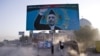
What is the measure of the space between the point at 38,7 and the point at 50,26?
116 inches

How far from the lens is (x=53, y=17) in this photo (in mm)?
29875

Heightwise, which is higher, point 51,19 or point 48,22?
point 51,19

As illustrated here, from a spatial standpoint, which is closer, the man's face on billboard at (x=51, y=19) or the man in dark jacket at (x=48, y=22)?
the man in dark jacket at (x=48, y=22)

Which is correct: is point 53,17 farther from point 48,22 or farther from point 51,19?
point 48,22

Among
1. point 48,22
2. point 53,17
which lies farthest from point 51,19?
point 48,22

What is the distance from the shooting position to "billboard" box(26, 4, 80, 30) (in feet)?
96.3

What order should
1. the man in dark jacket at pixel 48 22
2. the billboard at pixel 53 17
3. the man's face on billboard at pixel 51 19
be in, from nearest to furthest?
the billboard at pixel 53 17, the man in dark jacket at pixel 48 22, the man's face on billboard at pixel 51 19

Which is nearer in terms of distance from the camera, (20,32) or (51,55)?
(51,55)

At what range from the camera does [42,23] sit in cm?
2992

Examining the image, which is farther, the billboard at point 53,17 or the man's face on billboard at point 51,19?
the man's face on billboard at point 51,19

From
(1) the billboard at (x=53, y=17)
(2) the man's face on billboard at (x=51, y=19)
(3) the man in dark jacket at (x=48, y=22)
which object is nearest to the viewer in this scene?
(1) the billboard at (x=53, y=17)

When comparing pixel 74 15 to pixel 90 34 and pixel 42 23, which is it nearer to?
pixel 42 23

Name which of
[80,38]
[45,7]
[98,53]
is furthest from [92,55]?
[80,38]

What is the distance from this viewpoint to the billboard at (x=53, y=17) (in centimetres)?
2934
